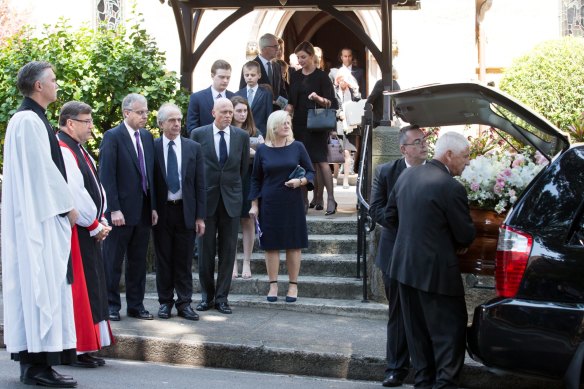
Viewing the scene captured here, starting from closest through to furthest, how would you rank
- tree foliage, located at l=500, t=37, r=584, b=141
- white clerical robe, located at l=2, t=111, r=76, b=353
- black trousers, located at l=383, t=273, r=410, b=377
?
white clerical robe, located at l=2, t=111, r=76, b=353 → black trousers, located at l=383, t=273, r=410, b=377 → tree foliage, located at l=500, t=37, r=584, b=141

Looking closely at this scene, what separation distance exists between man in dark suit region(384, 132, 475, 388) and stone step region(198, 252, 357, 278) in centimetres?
390

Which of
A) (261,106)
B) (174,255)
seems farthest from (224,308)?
(261,106)

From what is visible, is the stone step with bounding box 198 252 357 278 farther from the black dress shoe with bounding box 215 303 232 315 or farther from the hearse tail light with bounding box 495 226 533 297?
the hearse tail light with bounding box 495 226 533 297

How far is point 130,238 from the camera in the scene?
32.1 feet

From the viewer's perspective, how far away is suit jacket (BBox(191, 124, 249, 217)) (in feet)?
33.5

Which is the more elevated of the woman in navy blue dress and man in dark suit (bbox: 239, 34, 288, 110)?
man in dark suit (bbox: 239, 34, 288, 110)

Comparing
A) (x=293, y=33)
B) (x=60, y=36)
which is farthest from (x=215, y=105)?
(x=293, y=33)

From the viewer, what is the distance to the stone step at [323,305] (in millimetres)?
10047

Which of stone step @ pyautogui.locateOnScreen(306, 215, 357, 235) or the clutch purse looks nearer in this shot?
the clutch purse

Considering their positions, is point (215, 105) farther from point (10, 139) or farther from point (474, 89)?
point (474, 89)

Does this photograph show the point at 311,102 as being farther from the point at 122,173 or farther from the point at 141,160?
the point at 122,173

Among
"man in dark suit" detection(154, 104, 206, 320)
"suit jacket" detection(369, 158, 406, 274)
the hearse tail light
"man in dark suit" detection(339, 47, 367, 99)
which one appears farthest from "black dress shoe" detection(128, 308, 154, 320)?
"man in dark suit" detection(339, 47, 367, 99)

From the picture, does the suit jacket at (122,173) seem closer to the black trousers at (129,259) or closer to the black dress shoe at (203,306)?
the black trousers at (129,259)

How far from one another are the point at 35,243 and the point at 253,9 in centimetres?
597
